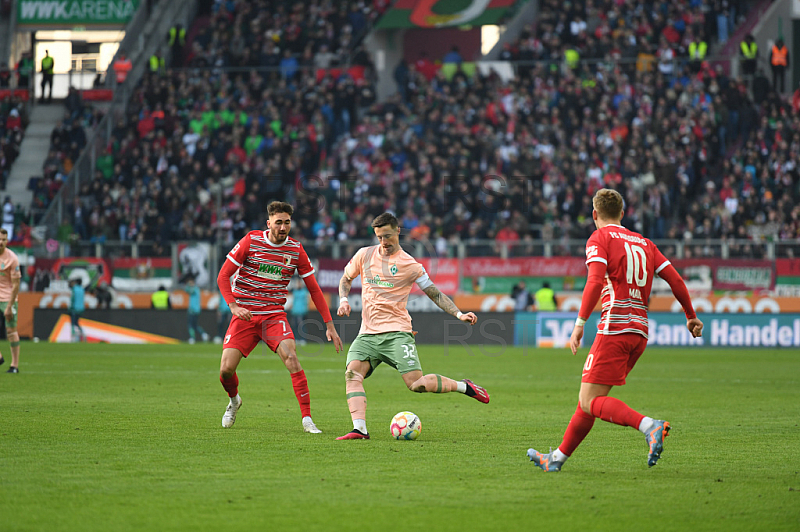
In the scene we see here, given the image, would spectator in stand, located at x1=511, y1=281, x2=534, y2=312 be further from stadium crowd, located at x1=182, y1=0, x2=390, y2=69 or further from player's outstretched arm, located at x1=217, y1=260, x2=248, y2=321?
player's outstretched arm, located at x1=217, y1=260, x2=248, y2=321

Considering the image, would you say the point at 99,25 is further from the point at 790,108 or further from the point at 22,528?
the point at 22,528

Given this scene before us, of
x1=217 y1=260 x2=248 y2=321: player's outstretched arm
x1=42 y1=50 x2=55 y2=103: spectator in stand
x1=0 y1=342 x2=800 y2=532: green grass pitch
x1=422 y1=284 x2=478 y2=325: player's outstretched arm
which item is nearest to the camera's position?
x1=0 y1=342 x2=800 y2=532: green grass pitch

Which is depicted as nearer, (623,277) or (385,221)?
(623,277)

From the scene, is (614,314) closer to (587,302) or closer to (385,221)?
(587,302)

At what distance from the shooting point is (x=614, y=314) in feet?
24.3

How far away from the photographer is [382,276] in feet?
32.4

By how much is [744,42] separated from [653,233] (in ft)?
28.4

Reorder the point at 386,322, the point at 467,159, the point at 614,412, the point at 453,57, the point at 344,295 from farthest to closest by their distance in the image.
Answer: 1. the point at 453,57
2. the point at 467,159
3. the point at 344,295
4. the point at 386,322
5. the point at 614,412

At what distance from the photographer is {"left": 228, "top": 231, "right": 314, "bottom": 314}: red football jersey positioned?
10.2 m

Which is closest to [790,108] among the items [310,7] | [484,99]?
A: [484,99]

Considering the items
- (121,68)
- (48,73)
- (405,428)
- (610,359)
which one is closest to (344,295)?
(405,428)

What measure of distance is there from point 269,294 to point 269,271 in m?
0.24

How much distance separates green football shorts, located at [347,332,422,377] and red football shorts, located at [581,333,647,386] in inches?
104

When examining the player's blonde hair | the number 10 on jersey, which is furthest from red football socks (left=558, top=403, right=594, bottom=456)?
the player's blonde hair
